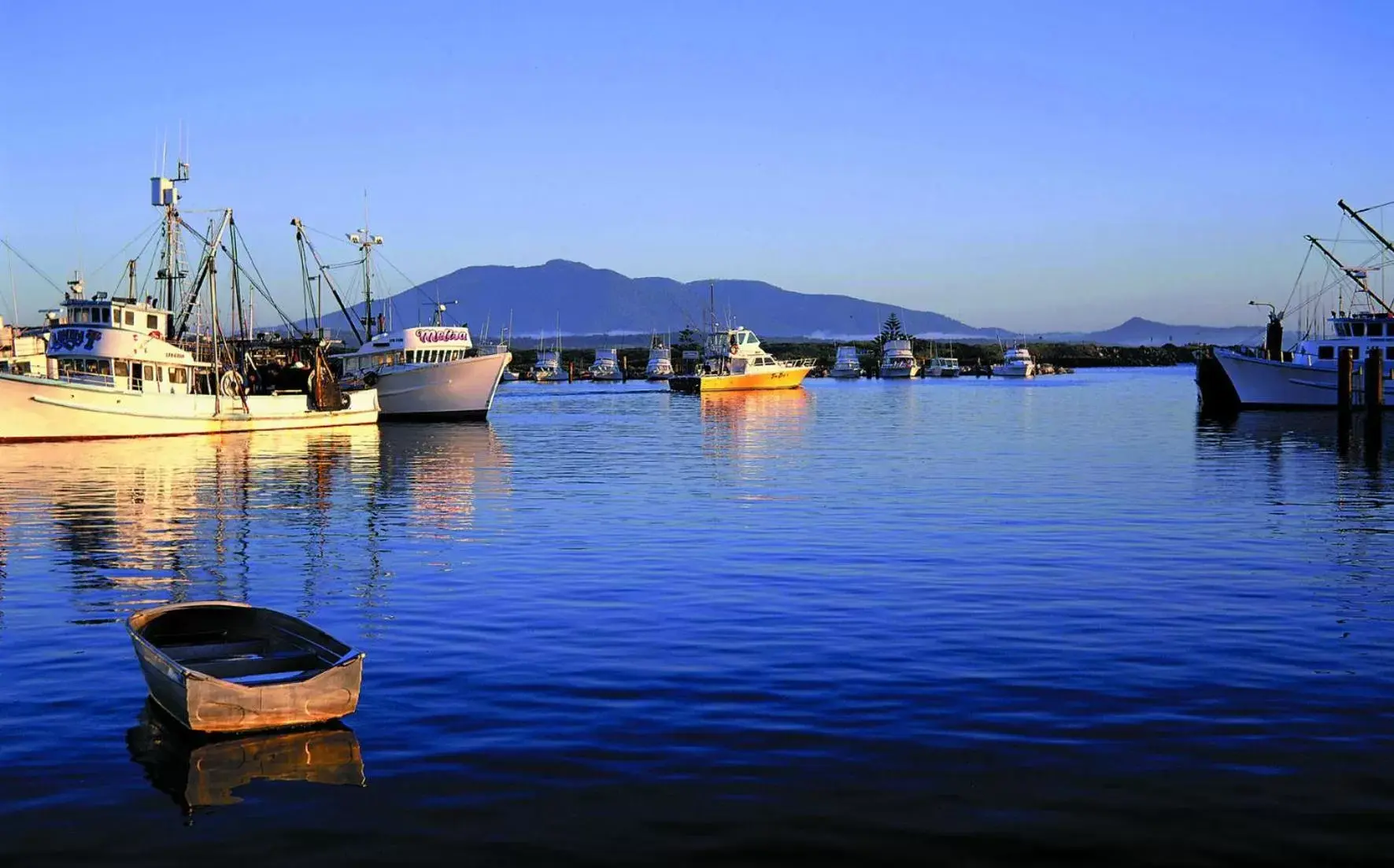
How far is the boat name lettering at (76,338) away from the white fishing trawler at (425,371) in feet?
79.2

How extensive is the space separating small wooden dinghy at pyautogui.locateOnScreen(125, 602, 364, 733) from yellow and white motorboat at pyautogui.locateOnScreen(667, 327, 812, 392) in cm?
14649

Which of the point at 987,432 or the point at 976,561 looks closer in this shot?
the point at 976,561

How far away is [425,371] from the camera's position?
93.6 metres

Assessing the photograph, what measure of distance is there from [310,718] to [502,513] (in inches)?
925

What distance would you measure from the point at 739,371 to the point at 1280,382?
8449cm

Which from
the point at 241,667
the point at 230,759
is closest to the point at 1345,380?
the point at 241,667

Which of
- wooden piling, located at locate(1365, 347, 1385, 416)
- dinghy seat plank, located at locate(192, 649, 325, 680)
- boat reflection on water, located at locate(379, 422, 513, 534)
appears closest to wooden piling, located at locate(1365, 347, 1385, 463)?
wooden piling, located at locate(1365, 347, 1385, 416)

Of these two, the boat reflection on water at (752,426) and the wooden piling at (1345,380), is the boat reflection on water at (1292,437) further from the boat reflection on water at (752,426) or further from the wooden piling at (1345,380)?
the boat reflection on water at (752,426)

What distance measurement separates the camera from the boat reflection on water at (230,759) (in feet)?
42.7

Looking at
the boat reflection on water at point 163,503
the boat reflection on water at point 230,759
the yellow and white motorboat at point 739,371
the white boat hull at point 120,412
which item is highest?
the yellow and white motorboat at point 739,371

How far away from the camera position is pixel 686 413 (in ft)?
376

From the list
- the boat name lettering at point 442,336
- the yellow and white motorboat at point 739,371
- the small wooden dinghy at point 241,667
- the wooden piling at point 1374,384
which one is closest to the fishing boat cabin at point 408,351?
the boat name lettering at point 442,336

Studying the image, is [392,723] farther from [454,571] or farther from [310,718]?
[454,571]

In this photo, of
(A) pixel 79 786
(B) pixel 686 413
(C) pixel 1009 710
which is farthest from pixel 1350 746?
(B) pixel 686 413
